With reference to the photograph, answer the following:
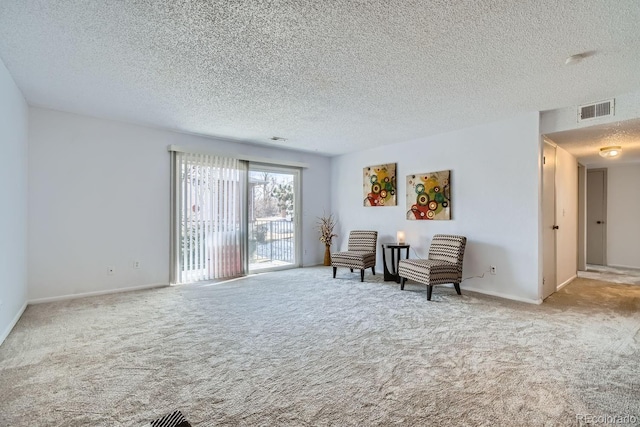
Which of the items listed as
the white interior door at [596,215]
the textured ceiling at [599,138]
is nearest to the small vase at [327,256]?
the textured ceiling at [599,138]

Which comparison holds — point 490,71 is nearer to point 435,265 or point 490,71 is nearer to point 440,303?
point 435,265

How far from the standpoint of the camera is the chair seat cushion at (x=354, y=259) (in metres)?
5.25

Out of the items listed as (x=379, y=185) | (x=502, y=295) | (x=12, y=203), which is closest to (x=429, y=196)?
(x=379, y=185)

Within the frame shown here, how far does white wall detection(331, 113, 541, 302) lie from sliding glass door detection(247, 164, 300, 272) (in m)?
2.19

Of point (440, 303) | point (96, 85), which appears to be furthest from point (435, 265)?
point (96, 85)

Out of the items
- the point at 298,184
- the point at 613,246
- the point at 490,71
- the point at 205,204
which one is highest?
the point at 490,71

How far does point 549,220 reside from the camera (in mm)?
4328

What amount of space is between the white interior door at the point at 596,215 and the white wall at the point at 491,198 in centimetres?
431

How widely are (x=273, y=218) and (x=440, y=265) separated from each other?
3.43 m

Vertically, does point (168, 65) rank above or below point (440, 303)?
above

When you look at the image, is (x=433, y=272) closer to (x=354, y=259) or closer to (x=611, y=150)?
(x=354, y=259)

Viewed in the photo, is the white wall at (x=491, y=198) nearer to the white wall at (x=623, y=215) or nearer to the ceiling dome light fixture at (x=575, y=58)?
the ceiling dome light fixture at (x=575, y=58)

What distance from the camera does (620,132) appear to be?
152 inches

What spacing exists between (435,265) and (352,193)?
285 cm
